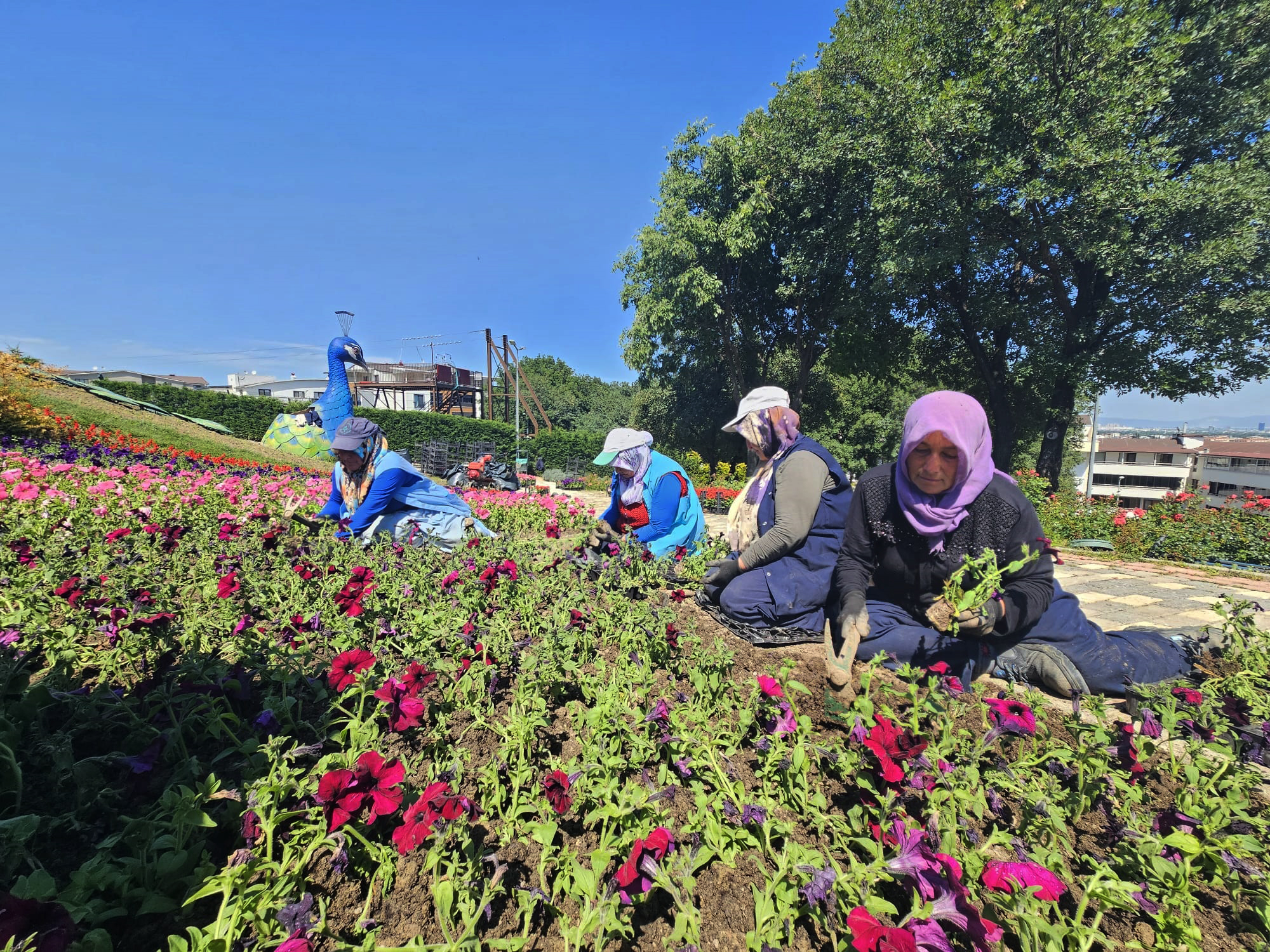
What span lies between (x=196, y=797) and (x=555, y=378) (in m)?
71.7

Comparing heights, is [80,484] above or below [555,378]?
below

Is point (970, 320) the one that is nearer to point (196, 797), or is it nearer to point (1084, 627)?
point (1084, 627)

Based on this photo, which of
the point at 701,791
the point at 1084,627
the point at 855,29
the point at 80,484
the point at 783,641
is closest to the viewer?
the point at 701,791

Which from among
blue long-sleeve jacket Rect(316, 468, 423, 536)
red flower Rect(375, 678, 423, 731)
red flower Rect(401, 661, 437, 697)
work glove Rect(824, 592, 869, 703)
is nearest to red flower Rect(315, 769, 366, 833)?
red flower Rect(375, 678, 423, 731)

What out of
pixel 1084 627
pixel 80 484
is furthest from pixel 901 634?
pixel 80 484

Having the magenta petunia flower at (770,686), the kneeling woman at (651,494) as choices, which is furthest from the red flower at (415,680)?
the kneeling woman at (651,494)

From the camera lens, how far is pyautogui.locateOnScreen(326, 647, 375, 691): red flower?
1655mm

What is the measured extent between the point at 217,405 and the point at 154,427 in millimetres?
9566

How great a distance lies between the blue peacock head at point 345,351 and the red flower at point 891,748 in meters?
8.33

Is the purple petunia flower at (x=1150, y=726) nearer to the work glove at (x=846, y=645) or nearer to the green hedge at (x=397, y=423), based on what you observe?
the work glove at (x=846, y=645)

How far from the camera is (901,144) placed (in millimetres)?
13023

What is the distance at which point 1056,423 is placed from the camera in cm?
1392

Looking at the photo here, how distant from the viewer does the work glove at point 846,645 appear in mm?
2043

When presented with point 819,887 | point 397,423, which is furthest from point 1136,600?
point 397,423
